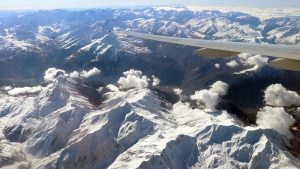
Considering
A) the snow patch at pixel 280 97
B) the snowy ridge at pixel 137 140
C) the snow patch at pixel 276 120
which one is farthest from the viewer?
the snow patch at pixel 280 97

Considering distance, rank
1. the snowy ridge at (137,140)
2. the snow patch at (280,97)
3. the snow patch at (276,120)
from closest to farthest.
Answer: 1. the snowy ridge at (137,140)
2. the snow patch at (276,120)
3. the snow patch at (280,97)

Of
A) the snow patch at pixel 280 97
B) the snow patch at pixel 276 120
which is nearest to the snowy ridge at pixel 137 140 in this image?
the snow patch at pixel 276 120

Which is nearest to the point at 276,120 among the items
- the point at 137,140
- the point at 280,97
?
the point at 280,97

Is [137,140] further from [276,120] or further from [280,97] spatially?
[280,97]

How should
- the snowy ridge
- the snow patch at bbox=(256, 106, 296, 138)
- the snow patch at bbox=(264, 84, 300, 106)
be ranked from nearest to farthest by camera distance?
the snowy ridge
the snow patch at bbox=(256, 106, 296, 138)
the snow patch at bbox=(264, 84, 300, 106)

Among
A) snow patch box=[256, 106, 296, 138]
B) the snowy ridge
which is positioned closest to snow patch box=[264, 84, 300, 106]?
snow patch box=[256, 106, 296, 138]

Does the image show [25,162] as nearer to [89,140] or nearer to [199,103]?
[89,140]

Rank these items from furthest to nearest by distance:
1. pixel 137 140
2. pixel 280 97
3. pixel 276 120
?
pixel 280 97 → pixel 276 120 → pixel 137 140

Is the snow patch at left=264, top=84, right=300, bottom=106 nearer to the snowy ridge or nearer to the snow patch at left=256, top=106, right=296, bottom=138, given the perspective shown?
the snow patch at left=256, top=106, right=296, bottom=138

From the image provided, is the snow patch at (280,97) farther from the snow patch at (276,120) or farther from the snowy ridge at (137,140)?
the snowy ridge at (137,140)
